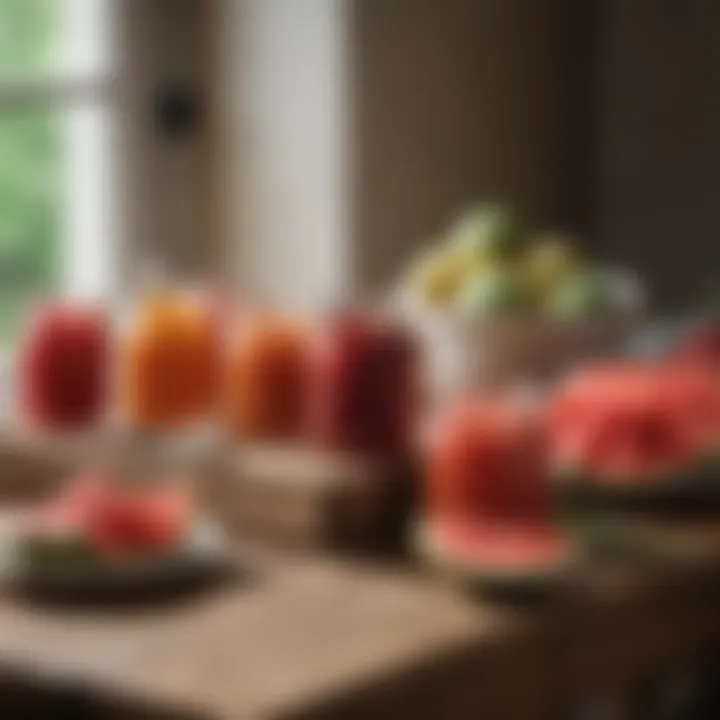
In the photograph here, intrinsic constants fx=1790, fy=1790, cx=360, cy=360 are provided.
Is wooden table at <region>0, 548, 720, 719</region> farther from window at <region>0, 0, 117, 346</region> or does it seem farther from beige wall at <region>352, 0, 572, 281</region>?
beige wall at <region>352, 0, 572, 281</region>

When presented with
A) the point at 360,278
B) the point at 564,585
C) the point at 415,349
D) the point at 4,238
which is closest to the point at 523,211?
the point at 360,278

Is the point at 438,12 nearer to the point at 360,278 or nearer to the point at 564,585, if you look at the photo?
the point at 360,278

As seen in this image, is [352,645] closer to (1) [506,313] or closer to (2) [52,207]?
(1) [506,313]

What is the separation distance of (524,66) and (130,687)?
1389mm

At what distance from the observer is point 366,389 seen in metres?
1.39

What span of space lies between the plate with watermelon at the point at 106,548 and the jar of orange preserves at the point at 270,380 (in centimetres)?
22

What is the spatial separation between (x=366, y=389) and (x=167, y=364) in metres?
0.19

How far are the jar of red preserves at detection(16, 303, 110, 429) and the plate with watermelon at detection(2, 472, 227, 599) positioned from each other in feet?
0.82

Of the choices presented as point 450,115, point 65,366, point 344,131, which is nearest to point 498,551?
point 65,366

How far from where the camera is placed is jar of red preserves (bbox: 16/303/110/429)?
149cm

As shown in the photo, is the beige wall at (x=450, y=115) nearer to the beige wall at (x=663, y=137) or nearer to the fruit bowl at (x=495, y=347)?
the beige wall at (x=663, y=137)

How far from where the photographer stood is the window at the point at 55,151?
73.0 inches

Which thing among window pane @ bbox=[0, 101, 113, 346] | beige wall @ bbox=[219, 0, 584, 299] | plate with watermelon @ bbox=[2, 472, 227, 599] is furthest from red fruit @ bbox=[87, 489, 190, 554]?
beige wall @ bbox=[219, 0, 584, 299]

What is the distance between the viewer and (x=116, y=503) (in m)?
1.20
